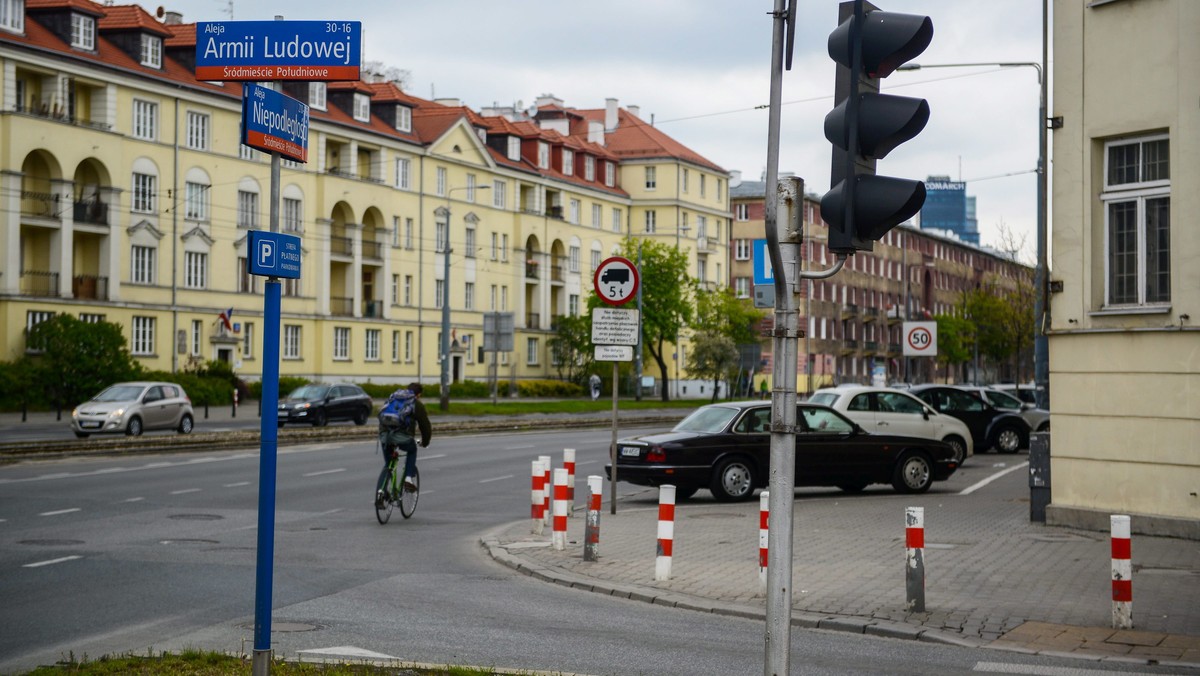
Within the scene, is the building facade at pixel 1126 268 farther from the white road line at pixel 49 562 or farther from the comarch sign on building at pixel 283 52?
the comarch sign on building at pixel 283 52

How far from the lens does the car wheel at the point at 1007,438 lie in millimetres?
34469

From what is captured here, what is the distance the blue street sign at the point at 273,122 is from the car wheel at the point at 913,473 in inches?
646

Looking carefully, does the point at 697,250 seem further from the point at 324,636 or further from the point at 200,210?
the point at 324,636

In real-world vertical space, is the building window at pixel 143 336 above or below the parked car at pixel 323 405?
above

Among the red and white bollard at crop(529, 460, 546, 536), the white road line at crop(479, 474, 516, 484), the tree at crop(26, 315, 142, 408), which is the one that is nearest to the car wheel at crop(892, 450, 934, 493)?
the white road line at crop(479, 474, 516, 484)

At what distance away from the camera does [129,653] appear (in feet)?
27.5

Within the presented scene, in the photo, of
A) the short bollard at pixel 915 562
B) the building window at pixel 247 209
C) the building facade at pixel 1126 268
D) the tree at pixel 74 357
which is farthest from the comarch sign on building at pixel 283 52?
the building window at pixel 247 209

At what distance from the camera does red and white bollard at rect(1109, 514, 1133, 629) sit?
32.6 feet

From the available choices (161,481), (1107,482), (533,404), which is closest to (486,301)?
(533,404)

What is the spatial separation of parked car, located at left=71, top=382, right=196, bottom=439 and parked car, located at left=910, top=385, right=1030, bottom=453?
20.7 m

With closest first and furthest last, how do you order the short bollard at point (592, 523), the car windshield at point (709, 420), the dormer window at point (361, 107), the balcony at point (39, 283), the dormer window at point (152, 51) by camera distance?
1. the short bollard at point (592, 523)
2. the car windshield at point (709, 420)
3. the balcony at point (39, 283)
4. the dormer window at point (152, 51)
5. the dormer window at point (361, 107)

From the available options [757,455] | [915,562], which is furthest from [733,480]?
[915,562]

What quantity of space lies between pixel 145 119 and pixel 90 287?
7.93 m

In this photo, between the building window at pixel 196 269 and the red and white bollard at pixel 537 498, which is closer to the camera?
the red and white bollard at pixel 537 498
